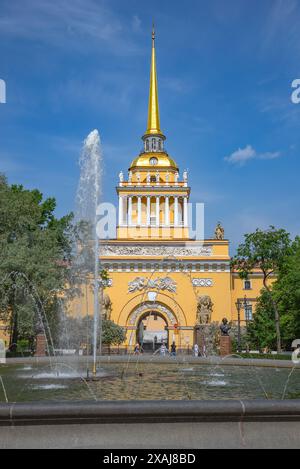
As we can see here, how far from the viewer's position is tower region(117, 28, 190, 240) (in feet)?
151

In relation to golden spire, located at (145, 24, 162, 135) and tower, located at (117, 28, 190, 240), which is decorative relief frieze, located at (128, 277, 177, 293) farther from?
golden spire, located at (145, 24, 162, 135)

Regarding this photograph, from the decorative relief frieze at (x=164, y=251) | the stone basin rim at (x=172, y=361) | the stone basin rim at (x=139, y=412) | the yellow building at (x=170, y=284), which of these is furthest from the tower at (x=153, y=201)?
the stone basin rim at (x=139, y=412)

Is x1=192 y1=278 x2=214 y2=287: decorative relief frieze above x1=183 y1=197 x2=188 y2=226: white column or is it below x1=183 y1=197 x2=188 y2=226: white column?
below

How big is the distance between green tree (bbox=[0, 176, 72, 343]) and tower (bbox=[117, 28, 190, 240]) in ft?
61.6

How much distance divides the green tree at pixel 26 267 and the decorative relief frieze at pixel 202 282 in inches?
601

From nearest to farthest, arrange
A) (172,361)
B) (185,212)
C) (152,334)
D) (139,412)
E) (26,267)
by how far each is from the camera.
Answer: (139,412) < (172,361) < (26,267) < (185,212) < (152,334)

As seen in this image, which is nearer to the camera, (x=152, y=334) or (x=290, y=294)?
(x=290, y=294)

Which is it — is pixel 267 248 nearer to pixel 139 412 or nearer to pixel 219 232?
pixel 219 232

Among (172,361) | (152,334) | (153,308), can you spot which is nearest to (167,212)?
(153,308)

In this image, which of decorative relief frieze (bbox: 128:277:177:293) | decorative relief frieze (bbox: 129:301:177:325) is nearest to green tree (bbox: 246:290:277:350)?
decorative relief frieze (bbox: 129:301:177:325)

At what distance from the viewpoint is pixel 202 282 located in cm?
4019

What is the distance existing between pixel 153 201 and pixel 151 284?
10474mm

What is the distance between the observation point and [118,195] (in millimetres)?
47500

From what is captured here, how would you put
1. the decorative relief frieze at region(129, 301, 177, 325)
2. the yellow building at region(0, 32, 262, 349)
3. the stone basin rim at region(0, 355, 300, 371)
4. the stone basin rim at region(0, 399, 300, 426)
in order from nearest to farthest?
the stone basin rim at region(0, 399, 300, 426), the stone basin rim at region(0, 355, 300, 371), the yellow building at region(0, 32, 262, 349), the decorative relief frieze at region(129, 301, 177, 325)
